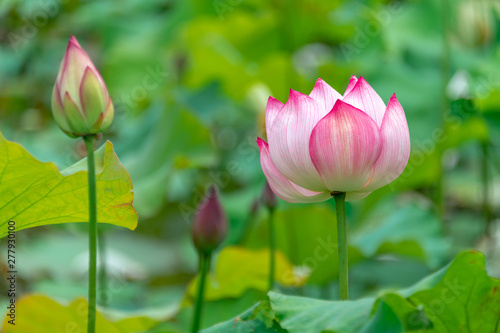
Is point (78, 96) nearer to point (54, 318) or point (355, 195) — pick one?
Answer: point (355, 195)

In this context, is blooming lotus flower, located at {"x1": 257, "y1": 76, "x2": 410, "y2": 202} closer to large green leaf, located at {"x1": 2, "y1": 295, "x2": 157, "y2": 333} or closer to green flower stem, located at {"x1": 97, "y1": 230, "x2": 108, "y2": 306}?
large green leaf, located at {"x1": 2, "y1": 295, "x2": 157, "y2": 333}

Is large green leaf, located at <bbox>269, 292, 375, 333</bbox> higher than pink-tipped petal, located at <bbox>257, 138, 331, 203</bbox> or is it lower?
lower

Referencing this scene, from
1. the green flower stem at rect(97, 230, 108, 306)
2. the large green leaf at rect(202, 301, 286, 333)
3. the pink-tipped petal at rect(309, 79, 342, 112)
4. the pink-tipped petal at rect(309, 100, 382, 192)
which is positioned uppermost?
the pink-tipped petal at rect(309, 79, 342, 112)

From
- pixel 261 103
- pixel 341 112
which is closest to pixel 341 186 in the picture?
pixel 341 112

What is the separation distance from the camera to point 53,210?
576 mm

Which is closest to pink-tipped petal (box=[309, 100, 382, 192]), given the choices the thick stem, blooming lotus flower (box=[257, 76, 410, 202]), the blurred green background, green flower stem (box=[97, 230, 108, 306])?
blooming lotus flower (box=[257, 76, 410, 202])

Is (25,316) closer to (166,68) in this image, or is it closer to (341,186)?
(341,186)

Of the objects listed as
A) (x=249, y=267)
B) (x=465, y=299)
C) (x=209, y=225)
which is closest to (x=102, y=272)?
(x=249, y=267)

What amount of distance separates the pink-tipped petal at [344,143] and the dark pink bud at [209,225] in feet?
0.40

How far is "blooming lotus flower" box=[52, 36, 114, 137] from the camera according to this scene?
0.50 metres

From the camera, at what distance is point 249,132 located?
189 cm

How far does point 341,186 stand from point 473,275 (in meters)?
0.16

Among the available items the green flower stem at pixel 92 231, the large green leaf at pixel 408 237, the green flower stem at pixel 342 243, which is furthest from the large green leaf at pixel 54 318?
the large green leaf at pixel 408 237

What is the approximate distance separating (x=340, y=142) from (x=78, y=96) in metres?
0.22
